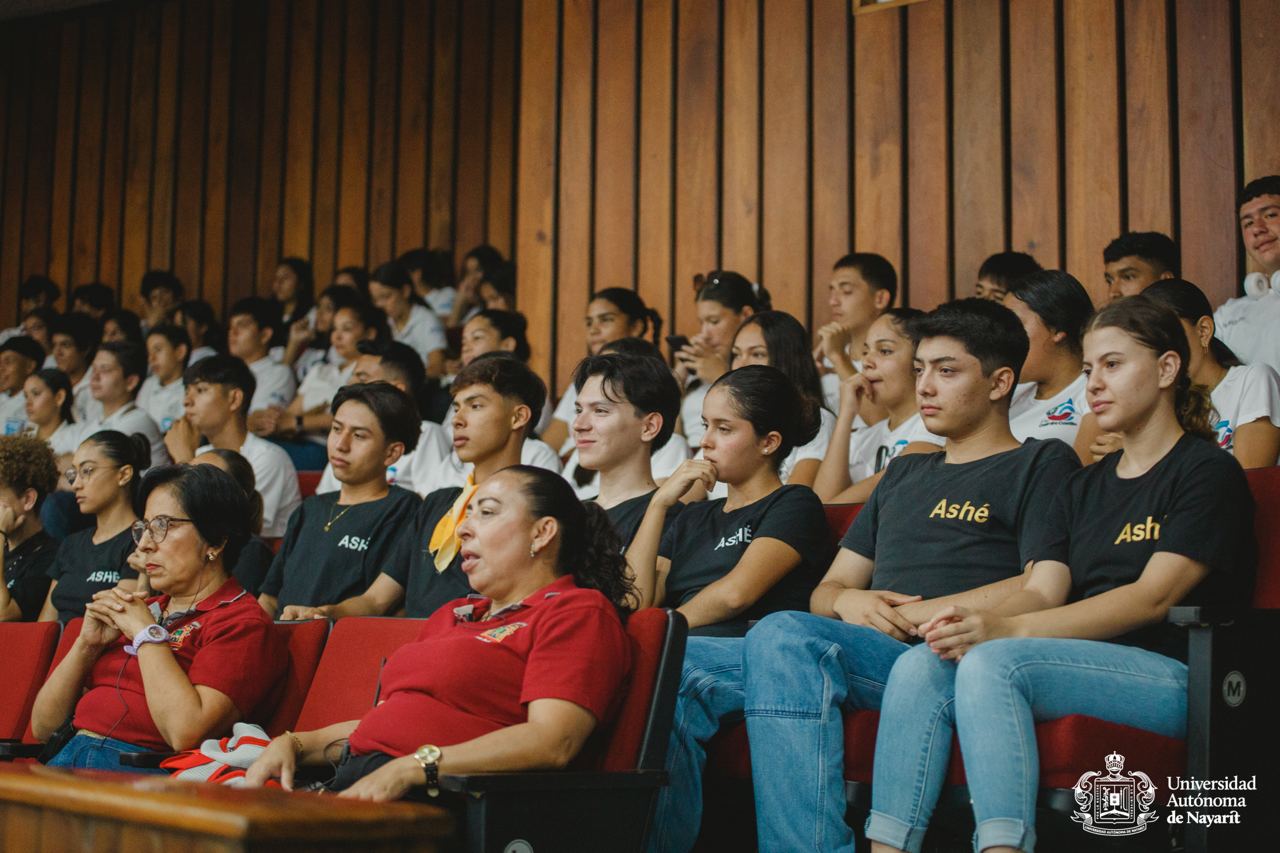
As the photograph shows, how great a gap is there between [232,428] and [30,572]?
0.85 meters

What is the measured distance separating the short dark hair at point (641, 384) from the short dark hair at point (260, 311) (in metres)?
3.20

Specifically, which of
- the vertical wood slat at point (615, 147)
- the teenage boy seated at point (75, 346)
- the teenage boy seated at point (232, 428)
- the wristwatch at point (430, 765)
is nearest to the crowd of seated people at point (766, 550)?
the wristwatch at point (430, 765)

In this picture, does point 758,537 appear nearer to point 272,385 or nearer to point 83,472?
point 83,472

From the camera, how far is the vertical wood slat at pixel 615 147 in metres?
4.69

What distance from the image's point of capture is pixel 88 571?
349cm

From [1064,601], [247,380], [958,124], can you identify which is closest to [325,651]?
[1064,601]

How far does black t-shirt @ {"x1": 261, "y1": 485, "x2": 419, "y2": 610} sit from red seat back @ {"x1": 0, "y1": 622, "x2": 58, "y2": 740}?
61cm

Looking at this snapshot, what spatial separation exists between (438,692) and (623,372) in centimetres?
118

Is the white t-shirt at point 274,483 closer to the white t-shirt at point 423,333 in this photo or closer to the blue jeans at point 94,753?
the white t-shirt at point 423,333

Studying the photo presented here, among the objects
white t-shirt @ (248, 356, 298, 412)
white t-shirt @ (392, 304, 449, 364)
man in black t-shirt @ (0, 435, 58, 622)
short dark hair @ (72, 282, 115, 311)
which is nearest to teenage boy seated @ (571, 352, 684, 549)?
man in black t-shirt @ (0, 435, 58, 622)

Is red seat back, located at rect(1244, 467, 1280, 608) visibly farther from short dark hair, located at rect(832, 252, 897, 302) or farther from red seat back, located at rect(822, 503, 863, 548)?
short dark hair, located at rect(832, 252, 897, 302)

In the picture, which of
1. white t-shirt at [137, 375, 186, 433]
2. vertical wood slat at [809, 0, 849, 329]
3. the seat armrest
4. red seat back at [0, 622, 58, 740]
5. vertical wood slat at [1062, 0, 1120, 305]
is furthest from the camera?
white t-shirt at [137, 375, 186, 433]

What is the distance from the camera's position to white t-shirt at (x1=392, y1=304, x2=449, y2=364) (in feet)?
18.8

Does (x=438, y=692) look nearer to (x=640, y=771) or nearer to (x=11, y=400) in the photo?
(x=640, y=771)
